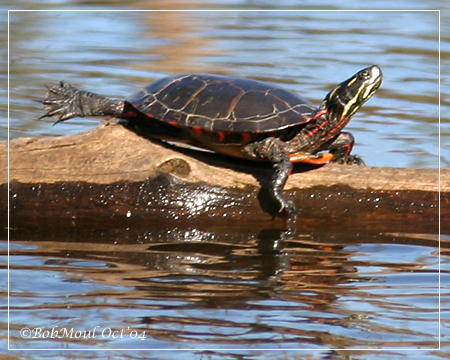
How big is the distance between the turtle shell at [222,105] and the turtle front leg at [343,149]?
0.26 metres

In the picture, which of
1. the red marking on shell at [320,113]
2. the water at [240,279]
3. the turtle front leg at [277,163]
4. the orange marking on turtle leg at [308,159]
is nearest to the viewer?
the water at [240,279]

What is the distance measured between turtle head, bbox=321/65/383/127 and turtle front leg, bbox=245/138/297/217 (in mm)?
379

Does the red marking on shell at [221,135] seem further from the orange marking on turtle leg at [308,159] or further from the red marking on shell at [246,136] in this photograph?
the orange marking on turtle leg at [308,159]

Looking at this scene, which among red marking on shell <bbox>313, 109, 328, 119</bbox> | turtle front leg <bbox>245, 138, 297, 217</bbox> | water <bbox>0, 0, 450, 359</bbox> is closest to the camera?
water <bbox>0, 0, 450, 359</bbox>

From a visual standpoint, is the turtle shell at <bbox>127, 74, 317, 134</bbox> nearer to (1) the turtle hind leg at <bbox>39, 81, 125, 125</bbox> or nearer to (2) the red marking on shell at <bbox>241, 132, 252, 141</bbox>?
(2) the red marking on shell at <bbox>241, 132, 252, 141</bbox>

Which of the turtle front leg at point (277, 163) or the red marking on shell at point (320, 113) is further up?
the red marking on shell at point (320, 113)

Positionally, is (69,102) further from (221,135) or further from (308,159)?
(308,159)

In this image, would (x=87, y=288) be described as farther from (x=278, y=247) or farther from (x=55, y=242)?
(x=278, y=247)

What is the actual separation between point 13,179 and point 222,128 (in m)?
1.16

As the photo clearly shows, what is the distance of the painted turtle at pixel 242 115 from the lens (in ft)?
16.3

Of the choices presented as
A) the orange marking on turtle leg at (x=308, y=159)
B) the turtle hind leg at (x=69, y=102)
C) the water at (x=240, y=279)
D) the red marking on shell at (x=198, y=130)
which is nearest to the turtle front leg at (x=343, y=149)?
the orange marking on turtle leg at (x=308, y=159)

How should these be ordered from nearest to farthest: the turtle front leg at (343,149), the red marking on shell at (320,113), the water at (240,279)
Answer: the water at (240,279)
the red marking on shell at (320,113)
the turtle front leg at (343,149)

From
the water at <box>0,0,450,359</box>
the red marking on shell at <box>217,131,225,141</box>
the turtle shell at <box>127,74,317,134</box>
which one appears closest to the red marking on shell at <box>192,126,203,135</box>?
the turtle shell at <box>127,74,317,134</box>

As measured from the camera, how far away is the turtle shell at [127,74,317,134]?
4977 millimetres
